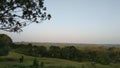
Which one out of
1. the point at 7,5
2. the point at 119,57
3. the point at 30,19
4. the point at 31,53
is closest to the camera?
the point at 7,5

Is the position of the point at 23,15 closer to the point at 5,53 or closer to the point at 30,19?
the point at 30,19

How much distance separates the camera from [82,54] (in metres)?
87.8

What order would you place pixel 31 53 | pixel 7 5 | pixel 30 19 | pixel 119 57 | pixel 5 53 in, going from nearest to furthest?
pixel 7 5 < pixel 30 19 < pixel 5 53 < pixel 31 53 < pixel 119 57

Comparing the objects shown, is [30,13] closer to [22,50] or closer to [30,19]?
[30,19]

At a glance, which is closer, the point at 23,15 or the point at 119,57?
the point at 23,15

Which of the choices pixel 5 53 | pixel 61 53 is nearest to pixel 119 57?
pixel 61 53

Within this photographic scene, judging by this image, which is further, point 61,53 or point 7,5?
point 61,53

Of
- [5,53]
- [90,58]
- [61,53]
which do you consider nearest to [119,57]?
[90,58]

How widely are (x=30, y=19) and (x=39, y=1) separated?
4.54ft

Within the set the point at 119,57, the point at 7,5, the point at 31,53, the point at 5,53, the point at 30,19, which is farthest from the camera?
the point at 119,57

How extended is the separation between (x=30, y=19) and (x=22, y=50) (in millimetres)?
72742

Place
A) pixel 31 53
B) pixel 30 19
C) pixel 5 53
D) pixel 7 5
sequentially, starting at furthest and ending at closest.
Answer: pixel 31 53
pixel 5 53
pixel 30 19
pixel 7 5

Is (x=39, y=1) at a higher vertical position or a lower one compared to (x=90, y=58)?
higher

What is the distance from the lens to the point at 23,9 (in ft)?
58.7
